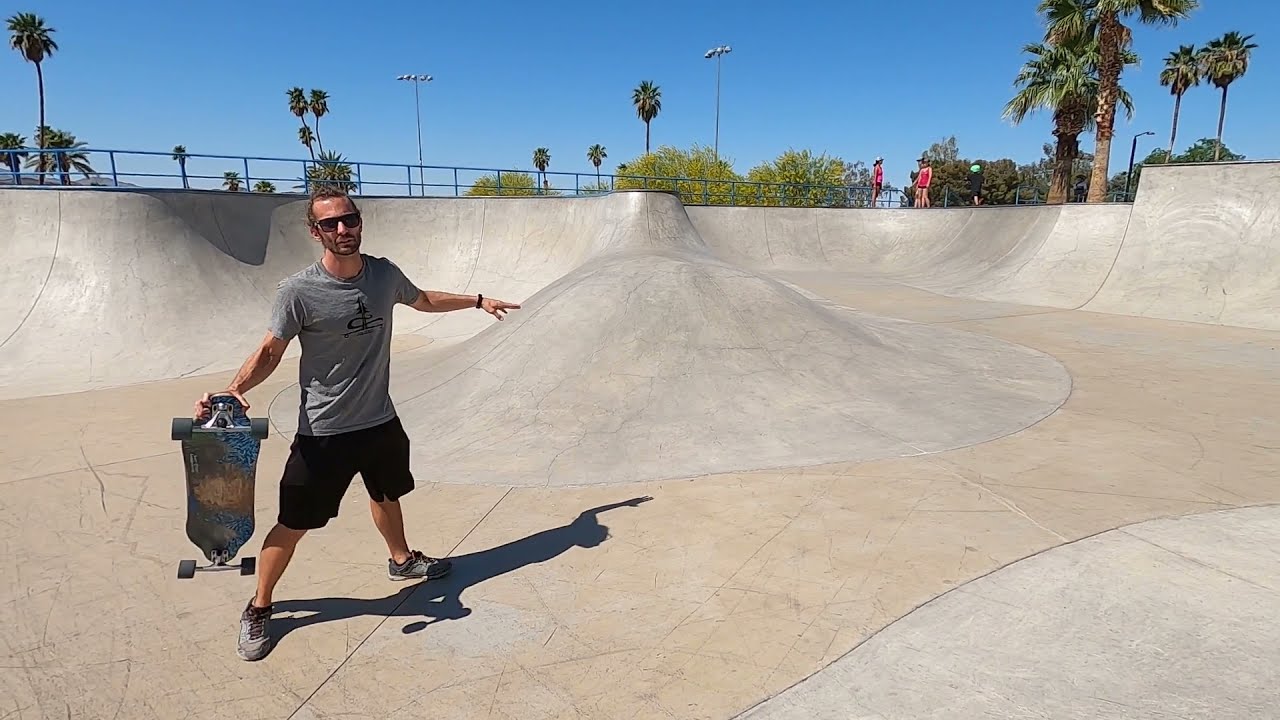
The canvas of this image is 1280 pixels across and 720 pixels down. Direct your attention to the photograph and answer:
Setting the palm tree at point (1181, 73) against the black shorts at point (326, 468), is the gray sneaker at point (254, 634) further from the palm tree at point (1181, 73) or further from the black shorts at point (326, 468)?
the palm tree at point (1181, 73)

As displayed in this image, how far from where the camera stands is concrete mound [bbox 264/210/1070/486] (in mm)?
5449

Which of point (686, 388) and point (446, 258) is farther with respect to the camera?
point (446, 258)

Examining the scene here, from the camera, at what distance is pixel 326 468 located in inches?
115

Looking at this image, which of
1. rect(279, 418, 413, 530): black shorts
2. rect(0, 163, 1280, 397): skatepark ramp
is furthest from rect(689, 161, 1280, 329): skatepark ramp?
rect(279, 418, 413, 530): black shorts

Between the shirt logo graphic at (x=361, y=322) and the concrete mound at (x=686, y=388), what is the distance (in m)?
2.37

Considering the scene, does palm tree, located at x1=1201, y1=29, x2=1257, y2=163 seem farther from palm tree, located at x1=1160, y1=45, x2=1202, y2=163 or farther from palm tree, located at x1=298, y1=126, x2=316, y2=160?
palm tree, located at x1=298, y1=126, x2=316, y2=160

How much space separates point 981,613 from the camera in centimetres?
310

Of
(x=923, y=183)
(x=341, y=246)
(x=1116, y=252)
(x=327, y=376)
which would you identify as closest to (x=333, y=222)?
(x=341, y=246)

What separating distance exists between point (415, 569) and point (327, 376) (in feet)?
4.32

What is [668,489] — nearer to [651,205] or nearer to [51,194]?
[651,205]

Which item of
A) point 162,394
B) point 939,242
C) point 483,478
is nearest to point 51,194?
point 162,394

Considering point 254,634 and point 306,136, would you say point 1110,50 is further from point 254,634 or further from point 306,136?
point 306,136

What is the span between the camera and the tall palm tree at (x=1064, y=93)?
2348cm

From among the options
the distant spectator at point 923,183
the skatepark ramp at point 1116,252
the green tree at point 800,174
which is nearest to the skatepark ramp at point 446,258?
the skatepark ramp at point 1116,252
